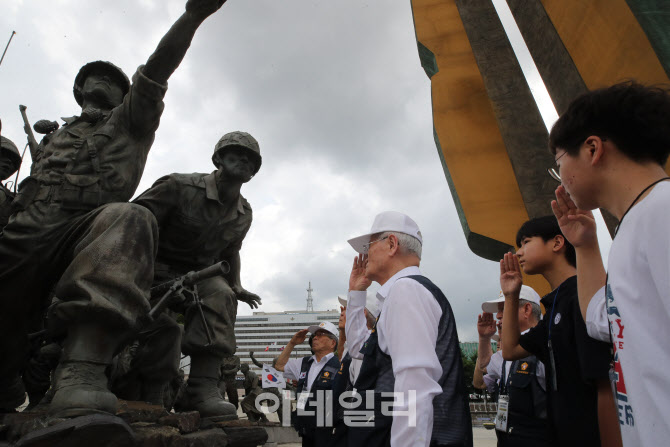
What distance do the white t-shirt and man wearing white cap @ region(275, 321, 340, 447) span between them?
11.5 ft

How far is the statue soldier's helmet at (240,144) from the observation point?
3.26 meters

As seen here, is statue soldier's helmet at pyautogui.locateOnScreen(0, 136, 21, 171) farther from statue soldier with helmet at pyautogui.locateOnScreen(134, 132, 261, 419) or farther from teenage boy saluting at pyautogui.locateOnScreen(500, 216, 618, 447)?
teenage boy saluting at pyautogui.locateOnScreen(500, 216, 618, 447)

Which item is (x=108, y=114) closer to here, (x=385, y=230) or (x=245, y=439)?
(x=385, y=230)

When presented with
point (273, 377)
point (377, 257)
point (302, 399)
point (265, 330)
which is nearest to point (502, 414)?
point (377, 257)

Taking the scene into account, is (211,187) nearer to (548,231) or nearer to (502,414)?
(548,231)

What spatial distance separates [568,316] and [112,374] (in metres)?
2.87

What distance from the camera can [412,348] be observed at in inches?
69.2

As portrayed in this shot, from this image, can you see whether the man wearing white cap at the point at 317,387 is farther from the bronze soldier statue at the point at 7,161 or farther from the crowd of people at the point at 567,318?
the bronze soldier statue at the point at 7,161

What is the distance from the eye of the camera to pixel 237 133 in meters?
3.35

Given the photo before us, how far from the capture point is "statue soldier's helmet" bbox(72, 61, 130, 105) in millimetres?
3193

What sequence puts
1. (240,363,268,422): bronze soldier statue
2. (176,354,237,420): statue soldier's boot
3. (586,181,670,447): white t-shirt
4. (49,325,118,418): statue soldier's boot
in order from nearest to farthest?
(586,181,670,447): white t-shirt, (49,325,118,418): statue soldier's boot, (176,354,237,420): statue soldier's boot, (240,363,268,422): bronze soldier statue

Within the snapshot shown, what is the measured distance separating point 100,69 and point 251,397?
9.69 m

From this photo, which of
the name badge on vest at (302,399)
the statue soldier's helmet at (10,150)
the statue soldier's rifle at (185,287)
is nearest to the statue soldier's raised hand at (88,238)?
the statue soldier's rifle at (185,287)

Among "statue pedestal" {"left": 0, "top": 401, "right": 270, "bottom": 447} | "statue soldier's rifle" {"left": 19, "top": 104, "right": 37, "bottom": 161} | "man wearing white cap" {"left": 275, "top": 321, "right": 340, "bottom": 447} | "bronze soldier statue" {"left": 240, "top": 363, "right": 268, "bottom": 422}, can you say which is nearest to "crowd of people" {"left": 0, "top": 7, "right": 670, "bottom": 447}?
"statue pedestal" {"left": 0, "top": 401, "right": 270, "bottom": 447}
